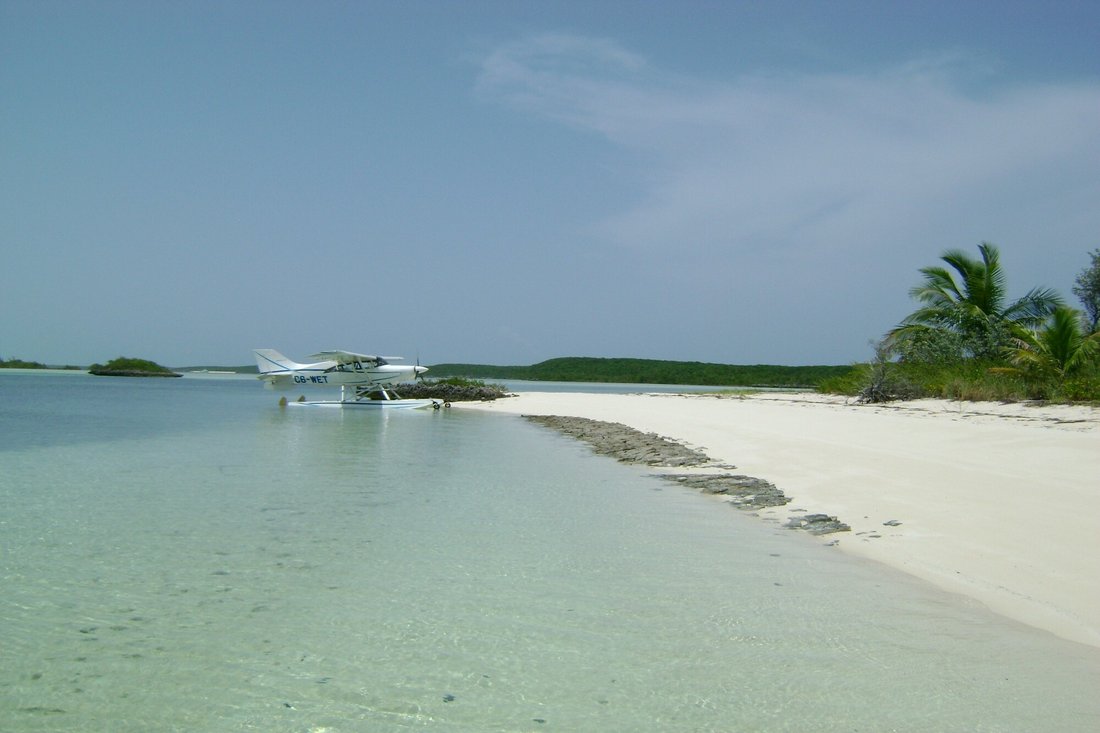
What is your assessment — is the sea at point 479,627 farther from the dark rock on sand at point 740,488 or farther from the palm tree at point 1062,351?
the palm tree at point 1062,351

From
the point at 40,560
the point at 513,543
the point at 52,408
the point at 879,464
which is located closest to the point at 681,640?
the point at 513,543

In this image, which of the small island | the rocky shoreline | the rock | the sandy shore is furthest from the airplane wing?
the small island

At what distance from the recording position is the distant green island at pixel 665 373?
6234 cm

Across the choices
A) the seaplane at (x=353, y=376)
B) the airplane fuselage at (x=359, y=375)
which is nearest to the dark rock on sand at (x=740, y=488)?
the seaplane at (x=353, y=376)

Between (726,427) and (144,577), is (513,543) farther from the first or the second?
(726,427)

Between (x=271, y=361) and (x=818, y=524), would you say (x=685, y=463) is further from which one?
(x=271, y=361)

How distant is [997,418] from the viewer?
1399cm

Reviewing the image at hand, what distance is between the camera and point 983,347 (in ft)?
78.8

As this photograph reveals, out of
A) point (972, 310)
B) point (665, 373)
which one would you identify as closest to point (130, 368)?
point (665, 373)

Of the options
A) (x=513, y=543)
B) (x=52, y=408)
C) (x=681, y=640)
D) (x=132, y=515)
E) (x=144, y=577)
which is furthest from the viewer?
(x=52, y=408)

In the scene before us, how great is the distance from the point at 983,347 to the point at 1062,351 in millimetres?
6016

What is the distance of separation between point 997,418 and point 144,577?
1397cm

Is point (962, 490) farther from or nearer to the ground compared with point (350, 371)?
nearer to the ground

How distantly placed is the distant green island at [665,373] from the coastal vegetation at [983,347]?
25.4 meters
